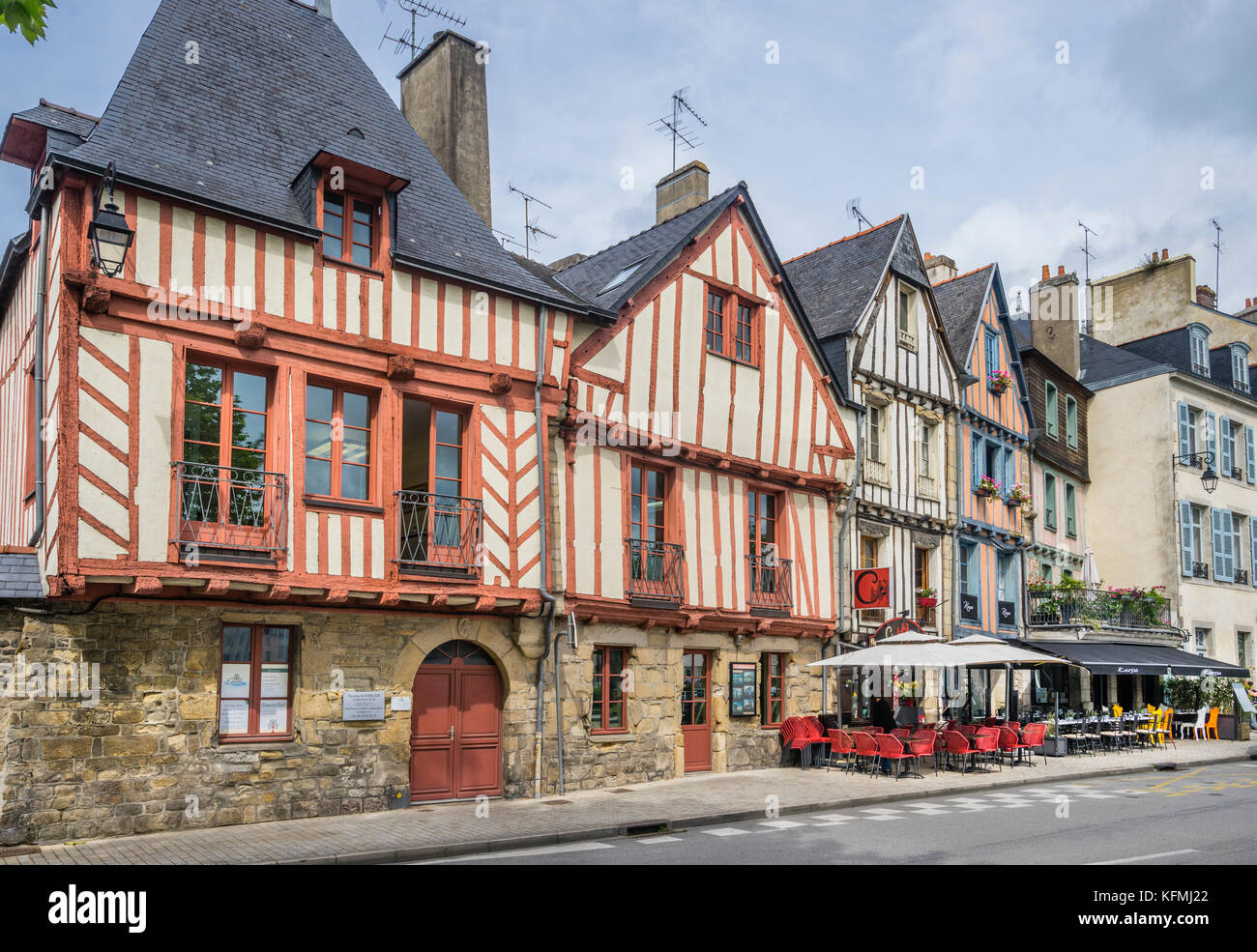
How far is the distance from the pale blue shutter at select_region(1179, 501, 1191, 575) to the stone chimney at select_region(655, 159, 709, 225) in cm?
1458

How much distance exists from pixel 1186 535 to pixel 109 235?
23.9 metres

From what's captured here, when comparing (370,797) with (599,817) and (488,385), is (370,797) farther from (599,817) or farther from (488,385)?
(488,385)

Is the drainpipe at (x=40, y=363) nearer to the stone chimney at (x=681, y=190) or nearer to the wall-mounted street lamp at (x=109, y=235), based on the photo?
the wall-mounted street lamp at (x=109, y=235)

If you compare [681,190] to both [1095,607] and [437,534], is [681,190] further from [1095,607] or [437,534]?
[1095,607]

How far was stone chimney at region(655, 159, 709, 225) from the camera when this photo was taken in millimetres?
17797

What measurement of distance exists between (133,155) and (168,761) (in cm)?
541

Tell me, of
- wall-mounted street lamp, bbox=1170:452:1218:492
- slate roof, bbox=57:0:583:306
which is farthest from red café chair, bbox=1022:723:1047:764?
wall-mounted street lamp, bbox=1170:452:1218:492

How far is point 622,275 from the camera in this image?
603 inches

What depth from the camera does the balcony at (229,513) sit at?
32.7ft

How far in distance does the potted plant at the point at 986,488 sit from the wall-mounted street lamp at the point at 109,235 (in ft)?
51.6

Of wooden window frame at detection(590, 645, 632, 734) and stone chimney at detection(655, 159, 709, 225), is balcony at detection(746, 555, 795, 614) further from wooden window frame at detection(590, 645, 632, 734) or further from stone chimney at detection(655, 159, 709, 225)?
stone chimney at detection(655, 159, 709, 225)

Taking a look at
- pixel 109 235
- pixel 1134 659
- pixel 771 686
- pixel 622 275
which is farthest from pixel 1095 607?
pixel 109 235

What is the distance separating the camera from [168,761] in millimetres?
9695

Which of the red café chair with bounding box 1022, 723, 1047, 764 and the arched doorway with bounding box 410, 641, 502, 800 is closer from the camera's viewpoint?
the arched doorway with bounding box 410, 641, 502, 800
